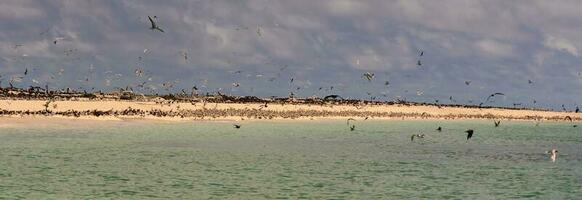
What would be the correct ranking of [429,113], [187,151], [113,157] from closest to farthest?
1. [113,157]
2. [187,151]
3. [429,113]

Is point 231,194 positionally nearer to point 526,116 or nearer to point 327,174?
point 327,174

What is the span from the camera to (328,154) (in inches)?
1941

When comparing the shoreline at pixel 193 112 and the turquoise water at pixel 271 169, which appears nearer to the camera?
the turquoise water at pixel 271 169

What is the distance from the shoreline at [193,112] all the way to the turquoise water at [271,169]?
31798 millimetres

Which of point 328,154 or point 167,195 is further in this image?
point 328,154

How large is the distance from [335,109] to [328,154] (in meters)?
91.2

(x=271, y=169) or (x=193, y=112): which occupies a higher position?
(x=193, y=112)

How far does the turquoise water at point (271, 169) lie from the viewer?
30578 mm

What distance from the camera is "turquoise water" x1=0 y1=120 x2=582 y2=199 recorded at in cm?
3058

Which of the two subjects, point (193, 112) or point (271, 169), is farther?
point (193, 112)

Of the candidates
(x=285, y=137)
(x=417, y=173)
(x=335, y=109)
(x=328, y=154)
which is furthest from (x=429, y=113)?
(x=417, y=173)

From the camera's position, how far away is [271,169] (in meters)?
38.9

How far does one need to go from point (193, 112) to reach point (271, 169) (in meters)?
72.0

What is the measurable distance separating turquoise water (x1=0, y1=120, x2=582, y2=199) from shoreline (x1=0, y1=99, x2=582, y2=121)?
31.8m
